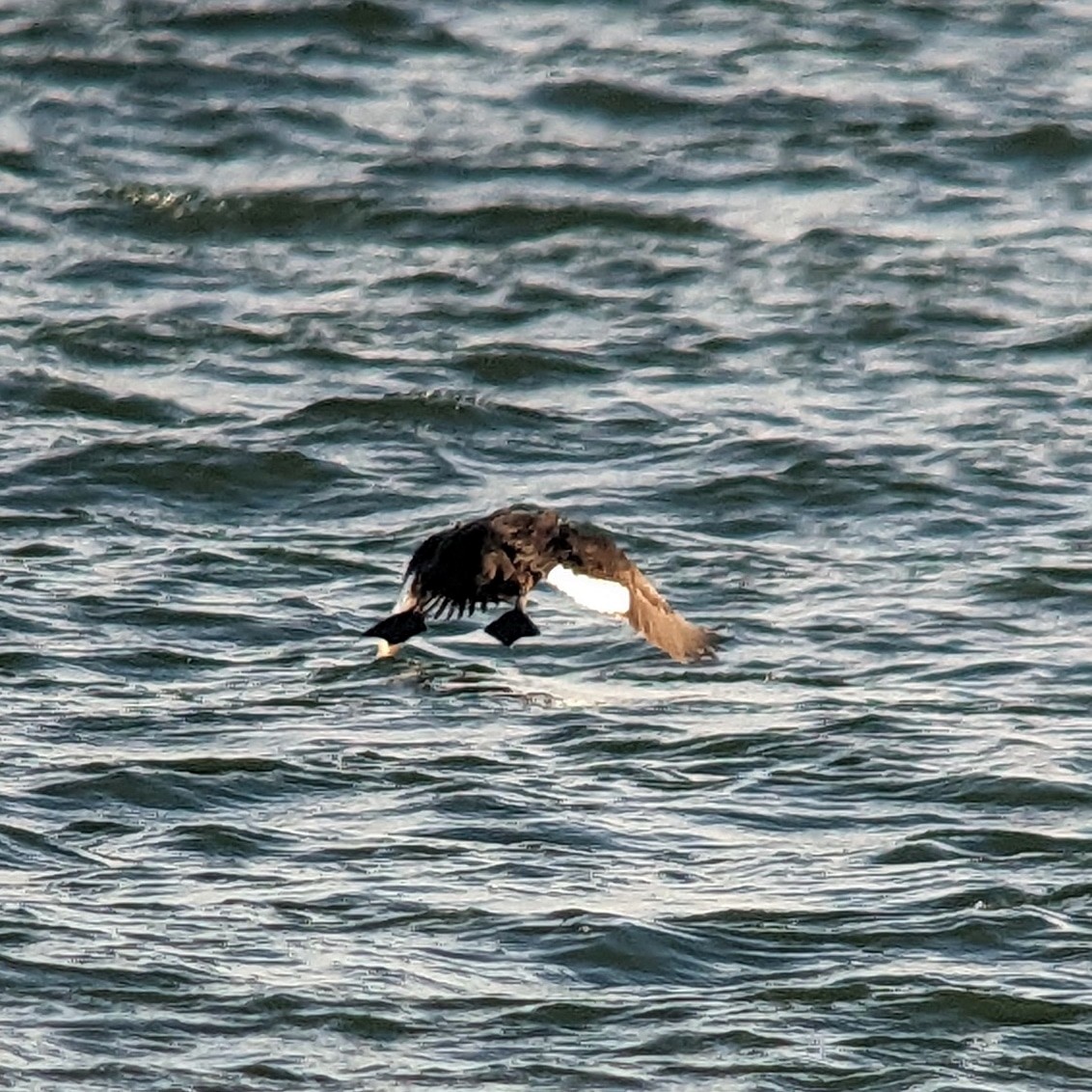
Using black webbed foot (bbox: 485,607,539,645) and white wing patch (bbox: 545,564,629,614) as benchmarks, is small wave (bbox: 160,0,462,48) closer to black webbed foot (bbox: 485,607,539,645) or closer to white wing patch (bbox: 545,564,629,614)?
white wing patch (bbox: 545,564,629,614)

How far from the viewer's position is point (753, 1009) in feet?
22.6

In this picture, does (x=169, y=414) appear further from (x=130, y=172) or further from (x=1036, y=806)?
(x=1036, y=806)

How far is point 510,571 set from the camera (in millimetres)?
8180

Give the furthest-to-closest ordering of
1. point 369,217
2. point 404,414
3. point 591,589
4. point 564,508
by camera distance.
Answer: point 369,217
point 404,414
point 564,508
point 591,589

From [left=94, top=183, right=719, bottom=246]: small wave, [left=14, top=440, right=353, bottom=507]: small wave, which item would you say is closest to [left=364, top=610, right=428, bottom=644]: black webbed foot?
[left=14, top=440, right=353, bottom=507]: small wave

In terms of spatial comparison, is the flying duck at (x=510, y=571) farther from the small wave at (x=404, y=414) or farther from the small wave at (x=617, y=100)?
the small wave at (x=617, y=100)

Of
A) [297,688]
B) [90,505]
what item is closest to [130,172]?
[90,505]

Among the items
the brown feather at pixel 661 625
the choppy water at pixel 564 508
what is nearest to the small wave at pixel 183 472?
the choppy water at pixel 564 508

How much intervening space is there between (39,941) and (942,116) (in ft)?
28.2

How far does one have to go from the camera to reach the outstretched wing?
328 inches

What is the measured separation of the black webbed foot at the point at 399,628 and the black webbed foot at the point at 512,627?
0.71 feet

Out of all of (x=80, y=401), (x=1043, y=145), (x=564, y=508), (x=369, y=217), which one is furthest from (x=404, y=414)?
(x=1043, y=145)

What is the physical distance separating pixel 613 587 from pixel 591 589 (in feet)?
0.30

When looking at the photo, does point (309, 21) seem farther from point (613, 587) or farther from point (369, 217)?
point (613, 587)
